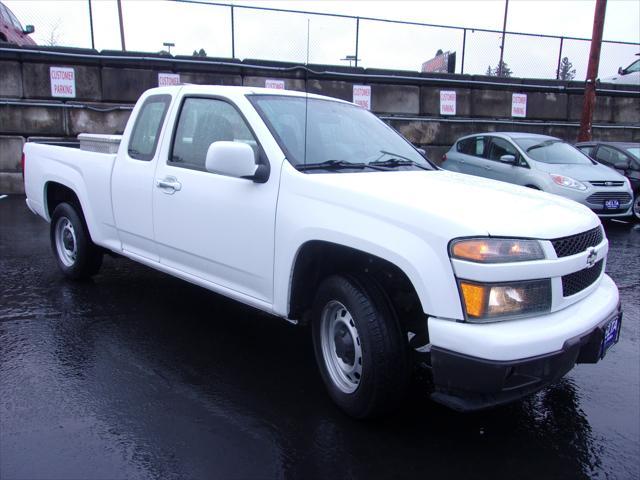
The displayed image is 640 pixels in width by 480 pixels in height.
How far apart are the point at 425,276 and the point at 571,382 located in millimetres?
1838

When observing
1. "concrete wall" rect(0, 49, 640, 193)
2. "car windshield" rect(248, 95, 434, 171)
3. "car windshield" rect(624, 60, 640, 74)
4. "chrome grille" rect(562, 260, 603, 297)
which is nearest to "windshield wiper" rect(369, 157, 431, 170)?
"car windshield" rect(248, 95, 434, 171)

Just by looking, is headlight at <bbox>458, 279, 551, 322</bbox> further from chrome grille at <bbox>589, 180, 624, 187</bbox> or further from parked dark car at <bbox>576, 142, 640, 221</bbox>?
parked dark car at <bbox>576, 142, 640, 221</bbox>

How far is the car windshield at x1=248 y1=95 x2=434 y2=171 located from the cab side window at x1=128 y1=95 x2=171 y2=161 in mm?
1043

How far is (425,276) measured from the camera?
2.61 meters

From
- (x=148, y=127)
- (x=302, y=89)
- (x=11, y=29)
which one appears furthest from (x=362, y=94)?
(x=148, y=127)

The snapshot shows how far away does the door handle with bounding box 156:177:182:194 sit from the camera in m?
4.04

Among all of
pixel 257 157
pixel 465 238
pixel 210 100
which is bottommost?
pixel 465 238

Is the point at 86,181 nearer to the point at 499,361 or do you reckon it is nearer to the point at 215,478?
the point at 215,478

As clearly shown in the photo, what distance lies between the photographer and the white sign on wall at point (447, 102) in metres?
15.0

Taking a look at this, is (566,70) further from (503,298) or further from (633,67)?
(503,298)

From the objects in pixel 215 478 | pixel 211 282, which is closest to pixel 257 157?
pixel 211 282

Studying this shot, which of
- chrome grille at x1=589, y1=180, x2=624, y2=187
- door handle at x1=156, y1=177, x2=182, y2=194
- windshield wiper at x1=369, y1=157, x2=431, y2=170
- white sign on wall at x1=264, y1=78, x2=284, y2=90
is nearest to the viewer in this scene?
windshield wiper at x1=369, y1=157, x2=431, y2=170

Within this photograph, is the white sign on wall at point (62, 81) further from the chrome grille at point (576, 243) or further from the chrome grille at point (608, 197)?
the chrome grille at point (576, 243)

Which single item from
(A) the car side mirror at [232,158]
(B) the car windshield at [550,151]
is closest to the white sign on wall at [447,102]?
(B) the car windshield at [550,151]
